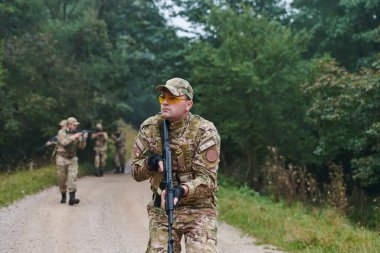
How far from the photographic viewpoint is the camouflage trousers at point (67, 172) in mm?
11477

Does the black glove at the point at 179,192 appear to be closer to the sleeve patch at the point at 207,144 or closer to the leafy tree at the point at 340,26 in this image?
the sleeve patch at the point at 207,144

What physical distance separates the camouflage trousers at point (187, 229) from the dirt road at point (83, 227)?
395cm

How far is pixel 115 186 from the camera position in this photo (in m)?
16.0

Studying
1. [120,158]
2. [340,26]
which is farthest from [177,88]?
[120,158]

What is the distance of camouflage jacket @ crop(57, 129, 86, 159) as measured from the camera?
11391 millimetres

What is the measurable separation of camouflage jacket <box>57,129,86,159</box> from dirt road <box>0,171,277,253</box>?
1171 millimetres

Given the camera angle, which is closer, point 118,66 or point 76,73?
point 76,73

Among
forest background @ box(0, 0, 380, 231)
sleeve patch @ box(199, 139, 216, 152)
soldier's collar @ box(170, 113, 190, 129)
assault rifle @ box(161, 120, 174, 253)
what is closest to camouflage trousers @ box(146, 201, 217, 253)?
assault rifle @ box(161, 120, 174, 253)

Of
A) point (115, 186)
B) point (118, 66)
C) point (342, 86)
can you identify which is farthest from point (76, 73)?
point (342, 86)

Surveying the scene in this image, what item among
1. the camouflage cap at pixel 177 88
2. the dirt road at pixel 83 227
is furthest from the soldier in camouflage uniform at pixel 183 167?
the dirt road at pixel 83 227

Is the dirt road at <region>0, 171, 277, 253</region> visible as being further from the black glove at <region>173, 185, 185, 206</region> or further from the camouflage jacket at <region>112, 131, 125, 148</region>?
the camouflage jacket at <region>112, 131, 125, 148</region>

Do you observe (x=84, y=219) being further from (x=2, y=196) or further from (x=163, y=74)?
(x=163, y=74)

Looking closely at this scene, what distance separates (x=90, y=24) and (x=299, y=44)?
9214mm

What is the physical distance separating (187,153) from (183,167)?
0.11m
